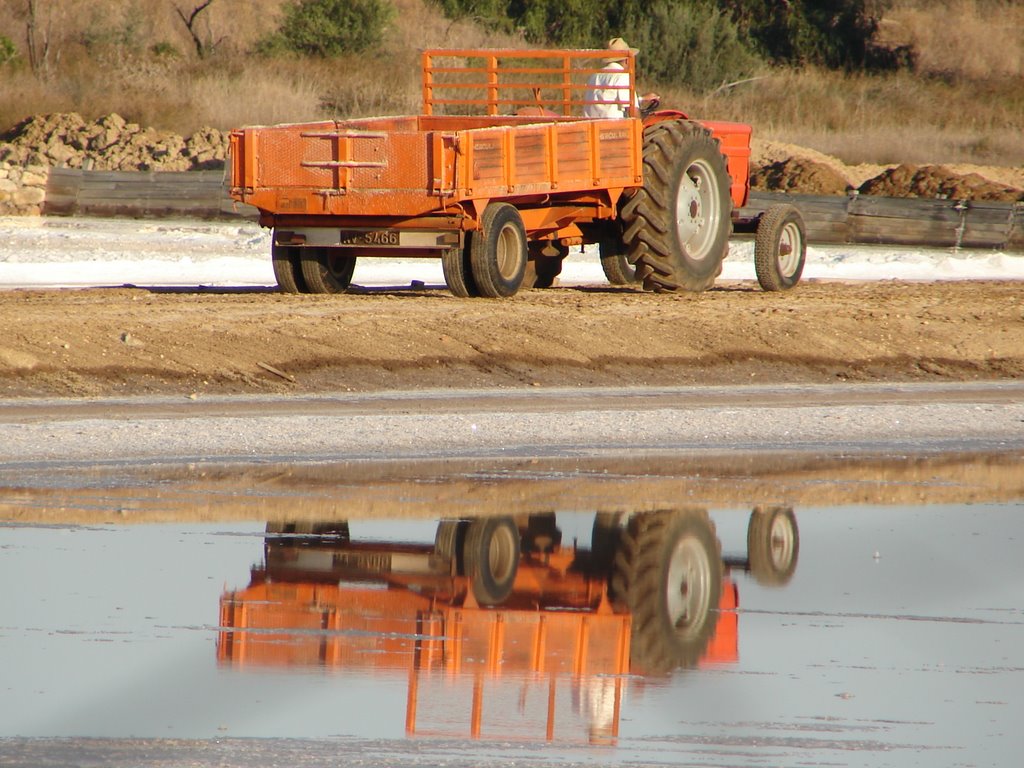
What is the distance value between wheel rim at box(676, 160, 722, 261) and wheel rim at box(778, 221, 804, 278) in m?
0.78

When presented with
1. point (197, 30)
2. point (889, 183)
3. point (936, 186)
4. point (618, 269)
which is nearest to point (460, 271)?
point (618, 269)

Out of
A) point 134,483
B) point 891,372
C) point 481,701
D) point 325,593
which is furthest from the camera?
point 891,372

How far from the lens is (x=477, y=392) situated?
42.8ft

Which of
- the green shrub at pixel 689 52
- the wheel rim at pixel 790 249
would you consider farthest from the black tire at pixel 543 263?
the green shrub at pixel 689 52

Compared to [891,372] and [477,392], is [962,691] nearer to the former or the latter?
[477,392]

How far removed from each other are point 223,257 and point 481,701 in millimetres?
18163

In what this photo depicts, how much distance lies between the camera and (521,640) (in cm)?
607

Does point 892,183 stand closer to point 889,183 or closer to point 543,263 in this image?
point 889,183

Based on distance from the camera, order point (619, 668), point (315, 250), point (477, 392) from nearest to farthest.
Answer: point (619, 668)
point (477, 392)
point (315, 250)

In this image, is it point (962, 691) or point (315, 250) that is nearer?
point (962, 691)

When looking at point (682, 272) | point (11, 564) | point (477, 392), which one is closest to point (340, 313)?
point (477, 392)

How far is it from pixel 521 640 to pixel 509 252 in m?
10.3

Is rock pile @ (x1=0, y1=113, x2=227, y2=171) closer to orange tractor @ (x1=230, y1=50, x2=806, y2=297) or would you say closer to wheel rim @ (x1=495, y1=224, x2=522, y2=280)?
orange tractor @ (x1=230, y1=50, x2=806, y2=297)

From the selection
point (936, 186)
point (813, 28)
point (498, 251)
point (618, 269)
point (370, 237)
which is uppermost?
point (813, 28)
